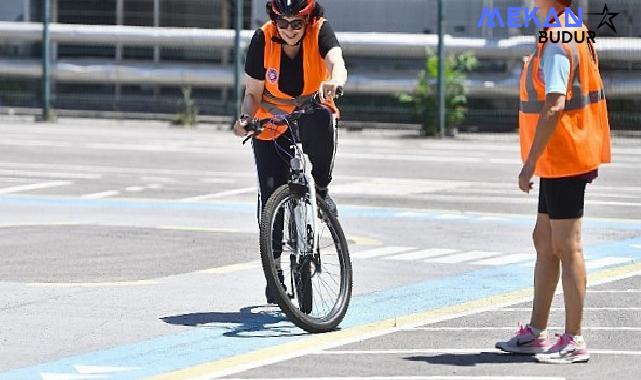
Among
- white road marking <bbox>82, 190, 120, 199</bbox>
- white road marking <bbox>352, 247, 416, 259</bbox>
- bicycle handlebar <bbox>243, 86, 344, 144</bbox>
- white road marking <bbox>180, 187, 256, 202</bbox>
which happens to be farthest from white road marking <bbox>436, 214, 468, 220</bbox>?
bicycle handlebar <bbox>243, 86, 344, 144</bbox>

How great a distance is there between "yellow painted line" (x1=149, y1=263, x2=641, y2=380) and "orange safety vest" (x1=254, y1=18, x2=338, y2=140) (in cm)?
134

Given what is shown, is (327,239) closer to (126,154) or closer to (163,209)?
(163,209)

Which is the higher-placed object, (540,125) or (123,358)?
(540,125)

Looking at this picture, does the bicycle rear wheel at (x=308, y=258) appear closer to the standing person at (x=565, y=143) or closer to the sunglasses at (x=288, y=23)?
the sunglasses at (x=288, y=23)

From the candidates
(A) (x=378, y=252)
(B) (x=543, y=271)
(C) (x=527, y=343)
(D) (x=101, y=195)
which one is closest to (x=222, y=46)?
(D) (x=101, y=195)

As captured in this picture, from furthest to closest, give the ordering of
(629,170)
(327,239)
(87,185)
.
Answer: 1. (629,170)
2. (87,185)
3. (327,239)

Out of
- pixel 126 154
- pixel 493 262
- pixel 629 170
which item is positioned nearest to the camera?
pixel 493 262

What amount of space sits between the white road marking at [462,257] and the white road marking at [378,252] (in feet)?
1.58

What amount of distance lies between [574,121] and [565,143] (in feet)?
0.40

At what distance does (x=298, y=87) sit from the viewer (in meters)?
10.1

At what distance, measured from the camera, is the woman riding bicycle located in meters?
9.92

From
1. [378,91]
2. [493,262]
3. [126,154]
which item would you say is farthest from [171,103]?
[493,262]

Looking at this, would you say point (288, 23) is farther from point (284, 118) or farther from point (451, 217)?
point (451, 217)

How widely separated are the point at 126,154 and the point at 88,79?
1134 cm
